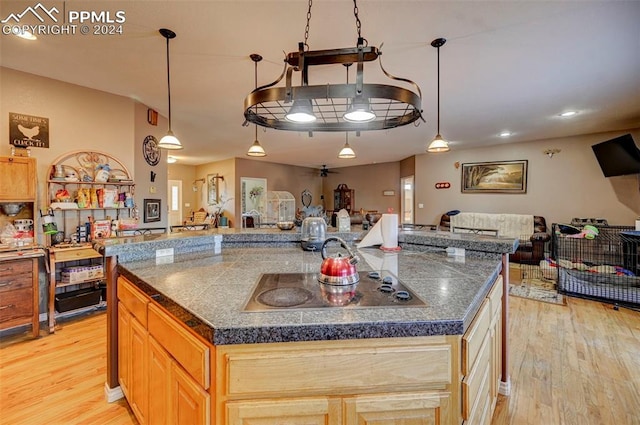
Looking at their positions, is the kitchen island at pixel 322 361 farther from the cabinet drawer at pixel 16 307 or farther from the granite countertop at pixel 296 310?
the cabinet drawer at pixel 16 307

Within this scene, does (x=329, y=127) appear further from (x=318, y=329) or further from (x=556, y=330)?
(x=556, y=330)

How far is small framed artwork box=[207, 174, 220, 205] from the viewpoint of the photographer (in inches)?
340

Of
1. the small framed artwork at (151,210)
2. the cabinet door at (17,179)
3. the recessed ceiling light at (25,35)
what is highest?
the recessed ceiling light at (25,35)

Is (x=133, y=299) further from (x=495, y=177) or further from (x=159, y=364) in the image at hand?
(x=495, y=177)

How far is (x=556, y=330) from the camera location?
292cm

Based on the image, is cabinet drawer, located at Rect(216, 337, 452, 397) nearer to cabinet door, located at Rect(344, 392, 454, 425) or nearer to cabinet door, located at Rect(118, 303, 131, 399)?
cabinet door, located at Rect(344, 392, 454, 425)

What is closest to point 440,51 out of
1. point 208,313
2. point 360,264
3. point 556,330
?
point 360,264

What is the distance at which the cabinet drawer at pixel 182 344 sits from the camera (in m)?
0.97

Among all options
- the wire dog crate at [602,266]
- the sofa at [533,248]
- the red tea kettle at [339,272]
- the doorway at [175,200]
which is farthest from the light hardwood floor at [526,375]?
the doorway at [175,200]

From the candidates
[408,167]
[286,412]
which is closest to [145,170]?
[286,412]

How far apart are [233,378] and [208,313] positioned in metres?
0.23

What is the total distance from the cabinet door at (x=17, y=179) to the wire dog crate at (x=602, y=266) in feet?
20.8

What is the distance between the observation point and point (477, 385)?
3.94 ft

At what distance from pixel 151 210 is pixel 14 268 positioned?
4.82 feet
